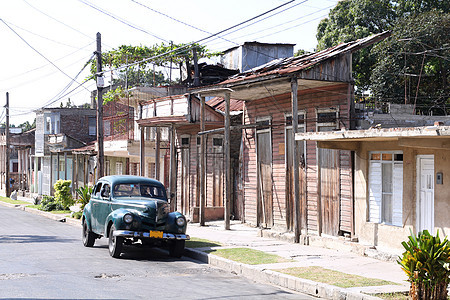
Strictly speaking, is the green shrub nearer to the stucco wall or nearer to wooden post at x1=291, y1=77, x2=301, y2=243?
the stucco wall

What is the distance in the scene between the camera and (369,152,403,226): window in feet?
48.6

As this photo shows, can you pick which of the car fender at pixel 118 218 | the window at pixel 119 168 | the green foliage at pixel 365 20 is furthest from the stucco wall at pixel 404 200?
the window at pixel 119 168

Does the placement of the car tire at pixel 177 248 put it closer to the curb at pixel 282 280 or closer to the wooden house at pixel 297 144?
the curb at pixel 282 280

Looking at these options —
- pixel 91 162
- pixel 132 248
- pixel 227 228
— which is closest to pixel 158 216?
pixel 132 248

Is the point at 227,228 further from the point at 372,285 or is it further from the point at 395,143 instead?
the point at 372,285

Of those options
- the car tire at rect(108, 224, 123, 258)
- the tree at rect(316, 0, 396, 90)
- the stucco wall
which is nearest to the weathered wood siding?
the stucco wall

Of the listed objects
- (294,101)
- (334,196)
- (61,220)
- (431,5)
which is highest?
(431,5)

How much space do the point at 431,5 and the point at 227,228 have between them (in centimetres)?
1666

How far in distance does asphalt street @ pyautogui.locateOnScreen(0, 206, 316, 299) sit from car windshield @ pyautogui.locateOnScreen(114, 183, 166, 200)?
1.51 m

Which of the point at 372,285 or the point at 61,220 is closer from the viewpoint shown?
the point at 372,285

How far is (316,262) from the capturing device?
1302 centimetres

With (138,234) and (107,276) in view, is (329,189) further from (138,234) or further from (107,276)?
(107,276)

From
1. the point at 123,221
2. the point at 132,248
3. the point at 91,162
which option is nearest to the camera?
the point at 123,221

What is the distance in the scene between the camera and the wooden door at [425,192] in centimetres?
1359
